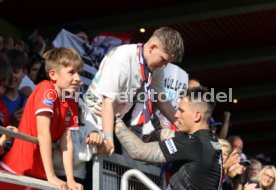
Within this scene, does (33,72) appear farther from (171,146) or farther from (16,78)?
(171,146)

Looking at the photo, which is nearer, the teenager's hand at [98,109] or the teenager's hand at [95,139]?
the teenager's hand at [95,139]

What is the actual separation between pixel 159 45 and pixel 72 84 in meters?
0.93

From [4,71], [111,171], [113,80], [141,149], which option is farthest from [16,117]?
[141,149]

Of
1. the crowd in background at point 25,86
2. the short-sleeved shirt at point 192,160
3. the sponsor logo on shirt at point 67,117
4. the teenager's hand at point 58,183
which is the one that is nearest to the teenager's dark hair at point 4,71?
the crowd in background at point 25,86

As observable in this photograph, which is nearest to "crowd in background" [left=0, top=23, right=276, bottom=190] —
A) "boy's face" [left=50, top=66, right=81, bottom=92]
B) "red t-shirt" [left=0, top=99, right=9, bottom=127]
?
"red t-shirt" [left=0, top=99, right=9, bottom=127]

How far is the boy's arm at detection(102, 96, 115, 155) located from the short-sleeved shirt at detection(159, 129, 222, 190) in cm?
47

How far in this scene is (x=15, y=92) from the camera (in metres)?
6.91

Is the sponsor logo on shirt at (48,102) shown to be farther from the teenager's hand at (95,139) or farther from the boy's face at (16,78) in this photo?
the boy's face at (16,78)

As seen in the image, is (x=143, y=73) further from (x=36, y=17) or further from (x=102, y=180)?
(x=36, y=17)

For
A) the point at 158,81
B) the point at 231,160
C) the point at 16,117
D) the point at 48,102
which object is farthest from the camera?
the point at 231,160

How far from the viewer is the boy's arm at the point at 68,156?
16.9 ft

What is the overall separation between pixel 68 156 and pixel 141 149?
0.59 meters

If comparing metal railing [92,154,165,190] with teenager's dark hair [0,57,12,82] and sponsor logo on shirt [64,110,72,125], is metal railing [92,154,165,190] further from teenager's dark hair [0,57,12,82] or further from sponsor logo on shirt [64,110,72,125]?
teenager's dark hair [0,57,12,82]

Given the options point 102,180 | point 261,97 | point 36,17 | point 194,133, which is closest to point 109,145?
point 102,180
